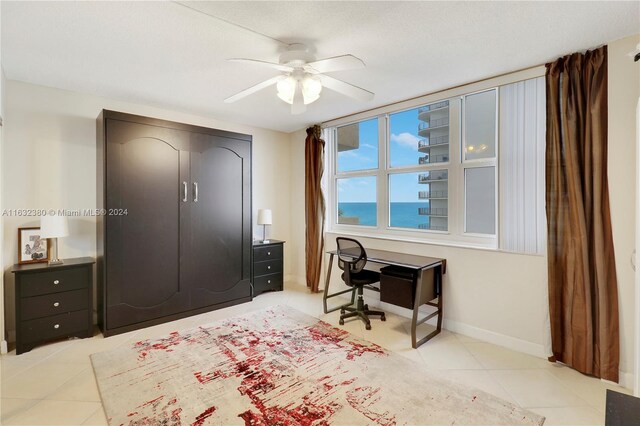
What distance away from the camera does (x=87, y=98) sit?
130 inches

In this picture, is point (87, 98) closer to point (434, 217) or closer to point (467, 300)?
point (434, 217)

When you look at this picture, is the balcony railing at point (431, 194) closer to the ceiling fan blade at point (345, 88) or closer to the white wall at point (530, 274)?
the white wall at point (530, 274)

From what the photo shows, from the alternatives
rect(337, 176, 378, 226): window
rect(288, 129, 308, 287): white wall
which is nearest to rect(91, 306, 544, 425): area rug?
rect(337, 176, 378, 226): window

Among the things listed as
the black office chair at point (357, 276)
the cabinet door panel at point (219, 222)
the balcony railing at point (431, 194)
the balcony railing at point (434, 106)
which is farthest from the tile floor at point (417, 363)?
the balcony railing at point (434, 106)

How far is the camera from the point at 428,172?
3580mm

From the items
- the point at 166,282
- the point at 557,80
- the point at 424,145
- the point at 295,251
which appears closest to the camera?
the point at 557,80

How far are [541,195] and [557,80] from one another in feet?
3.13

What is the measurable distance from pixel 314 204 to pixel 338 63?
276 cm

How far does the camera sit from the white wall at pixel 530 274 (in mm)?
2176

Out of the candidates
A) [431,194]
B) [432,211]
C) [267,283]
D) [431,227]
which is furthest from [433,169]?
[267,283]

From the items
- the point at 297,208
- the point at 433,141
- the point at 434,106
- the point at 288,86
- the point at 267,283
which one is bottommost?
the point at 267,283

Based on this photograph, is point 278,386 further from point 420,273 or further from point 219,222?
point 219,222

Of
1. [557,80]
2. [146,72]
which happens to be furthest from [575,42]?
[146,72]

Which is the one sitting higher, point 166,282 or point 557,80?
point 557,80
